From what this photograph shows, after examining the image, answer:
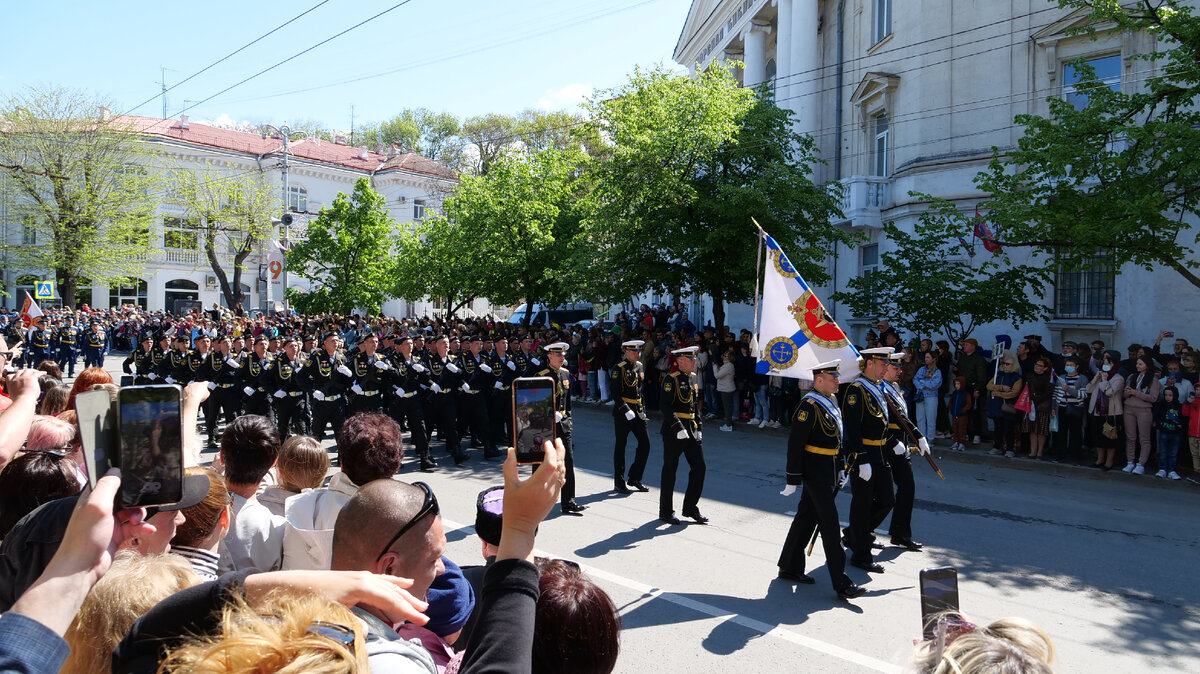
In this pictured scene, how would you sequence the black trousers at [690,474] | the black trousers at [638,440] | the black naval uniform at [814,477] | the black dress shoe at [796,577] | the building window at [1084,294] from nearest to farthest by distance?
the black naval uniform at [814,477], the black dress shoe at [796,577], the black trousers at [690,474], the black trousers at [638,440], the building window at [1084,294]

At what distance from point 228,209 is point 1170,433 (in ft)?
139

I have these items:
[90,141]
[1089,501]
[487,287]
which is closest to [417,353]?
[1089,501]

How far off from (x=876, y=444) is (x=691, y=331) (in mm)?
12957

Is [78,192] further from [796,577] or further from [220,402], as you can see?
[796,577]

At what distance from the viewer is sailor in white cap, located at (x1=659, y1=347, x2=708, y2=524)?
8539mm

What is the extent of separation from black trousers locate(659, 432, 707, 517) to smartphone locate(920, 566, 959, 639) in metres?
6.15

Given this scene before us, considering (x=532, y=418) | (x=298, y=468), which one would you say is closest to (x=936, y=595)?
(x=532, y=418)

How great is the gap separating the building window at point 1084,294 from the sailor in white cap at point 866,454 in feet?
38.5

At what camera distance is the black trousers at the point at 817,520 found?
6.31 m

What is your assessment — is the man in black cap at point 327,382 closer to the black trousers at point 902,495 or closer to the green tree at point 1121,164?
the black trousers at point 902,495

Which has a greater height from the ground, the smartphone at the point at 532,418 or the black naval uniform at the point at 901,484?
the smartphone at the point at 532,418

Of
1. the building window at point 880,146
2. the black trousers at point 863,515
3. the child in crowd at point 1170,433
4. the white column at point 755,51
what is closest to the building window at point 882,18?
the building window at point 880,146

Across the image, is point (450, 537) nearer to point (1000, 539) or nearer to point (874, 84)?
point (1000, 539)

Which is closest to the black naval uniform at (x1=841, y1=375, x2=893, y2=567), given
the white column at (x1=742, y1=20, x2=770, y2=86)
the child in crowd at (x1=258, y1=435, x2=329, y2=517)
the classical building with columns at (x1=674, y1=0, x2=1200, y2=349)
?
the child in crowd at (x1=258, y1=435, x2=329, y2=517)
